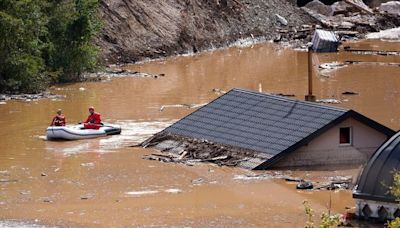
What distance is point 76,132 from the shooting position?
31969 millimetres

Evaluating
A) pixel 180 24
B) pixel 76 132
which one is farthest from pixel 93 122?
pixel 180 24

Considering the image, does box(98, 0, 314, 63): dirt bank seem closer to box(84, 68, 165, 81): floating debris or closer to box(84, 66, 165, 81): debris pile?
box(84, 66, 165, 81): debris pile

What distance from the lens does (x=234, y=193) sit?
80.7ft

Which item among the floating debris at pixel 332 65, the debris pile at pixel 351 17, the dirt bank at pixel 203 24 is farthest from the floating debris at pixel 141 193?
the debris pile at pixel 351 17

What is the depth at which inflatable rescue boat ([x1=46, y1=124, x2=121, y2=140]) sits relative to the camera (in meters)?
31.6

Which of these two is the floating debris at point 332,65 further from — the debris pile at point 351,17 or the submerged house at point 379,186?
the submerged house at point 379,186

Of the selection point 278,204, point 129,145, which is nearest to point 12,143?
point 129,145

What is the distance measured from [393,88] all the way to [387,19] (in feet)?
89.0

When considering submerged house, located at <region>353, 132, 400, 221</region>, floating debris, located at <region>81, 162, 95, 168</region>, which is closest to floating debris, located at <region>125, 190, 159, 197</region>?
floating debris, located at <region>81, 162, 95, 168</region>

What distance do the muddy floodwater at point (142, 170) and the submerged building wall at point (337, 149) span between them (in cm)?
59

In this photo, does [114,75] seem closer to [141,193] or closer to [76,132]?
[76,132]

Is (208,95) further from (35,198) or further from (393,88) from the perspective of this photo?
(35,198)

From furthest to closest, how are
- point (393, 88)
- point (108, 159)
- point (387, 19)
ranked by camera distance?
point (387, 19)
point (393, 88)
point (108, 159)

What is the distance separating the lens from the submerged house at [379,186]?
20469 mm
